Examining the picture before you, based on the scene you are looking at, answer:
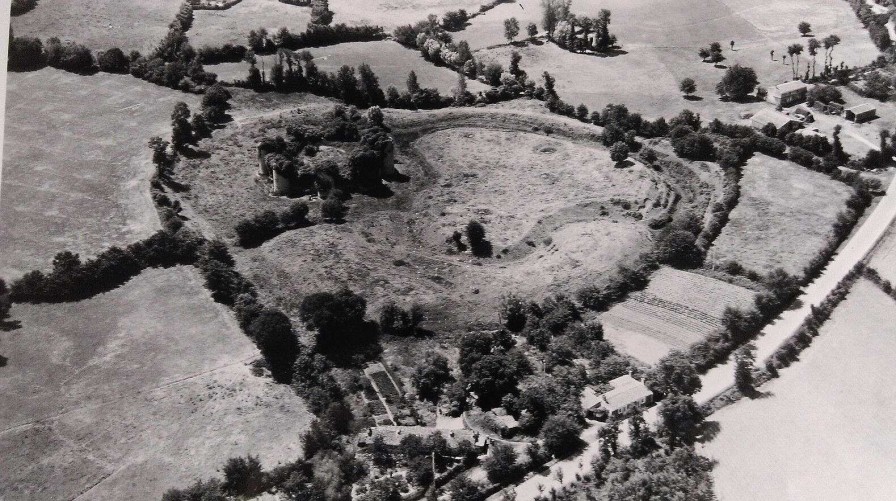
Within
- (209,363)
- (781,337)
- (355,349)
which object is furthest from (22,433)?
(781,337)

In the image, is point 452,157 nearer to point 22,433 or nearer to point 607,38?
point 607,38

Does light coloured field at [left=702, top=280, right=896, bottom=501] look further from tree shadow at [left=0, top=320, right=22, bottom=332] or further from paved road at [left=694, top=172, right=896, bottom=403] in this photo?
tree shadow at [left=0, top=320, right=22, bottom=332]

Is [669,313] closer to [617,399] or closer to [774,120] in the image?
[617,399]

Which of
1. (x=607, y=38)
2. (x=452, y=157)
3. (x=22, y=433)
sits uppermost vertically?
(x=607, y=38)

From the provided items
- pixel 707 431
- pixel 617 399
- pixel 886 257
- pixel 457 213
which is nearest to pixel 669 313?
pixel 617 399

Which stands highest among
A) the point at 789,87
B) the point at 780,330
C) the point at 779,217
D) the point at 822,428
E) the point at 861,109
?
the point at 789,87
